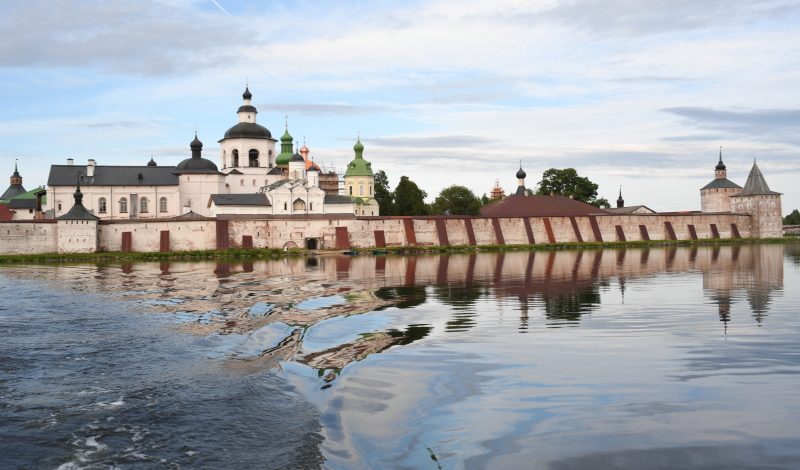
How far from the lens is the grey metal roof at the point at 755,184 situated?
63.8m

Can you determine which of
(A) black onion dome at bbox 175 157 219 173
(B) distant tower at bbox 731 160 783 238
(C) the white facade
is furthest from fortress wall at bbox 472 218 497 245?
(B) distant tower at bbox 731 160 783 238

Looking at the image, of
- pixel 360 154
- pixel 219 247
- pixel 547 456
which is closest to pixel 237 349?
pixel 547 456

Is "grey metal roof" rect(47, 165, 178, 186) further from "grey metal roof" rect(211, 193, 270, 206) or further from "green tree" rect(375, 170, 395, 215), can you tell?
"green tree" rect(375, 170, 395, 215)

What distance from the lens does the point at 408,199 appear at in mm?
63094

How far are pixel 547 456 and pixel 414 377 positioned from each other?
3.31 metres

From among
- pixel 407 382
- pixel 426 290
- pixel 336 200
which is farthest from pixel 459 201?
pixel 407 382

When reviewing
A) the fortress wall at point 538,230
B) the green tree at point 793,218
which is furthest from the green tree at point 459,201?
the green tree at point 793,218

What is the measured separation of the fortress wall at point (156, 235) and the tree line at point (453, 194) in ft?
66.3

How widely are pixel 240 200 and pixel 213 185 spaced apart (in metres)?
4.65

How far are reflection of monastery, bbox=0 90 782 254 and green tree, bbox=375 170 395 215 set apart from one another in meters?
3.52

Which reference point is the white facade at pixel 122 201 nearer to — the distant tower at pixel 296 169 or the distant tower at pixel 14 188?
the distant tower at pixel 296 169

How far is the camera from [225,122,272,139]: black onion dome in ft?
188

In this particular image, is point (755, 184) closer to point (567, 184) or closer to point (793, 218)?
point (567, 184)

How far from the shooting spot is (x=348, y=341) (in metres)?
12.9
